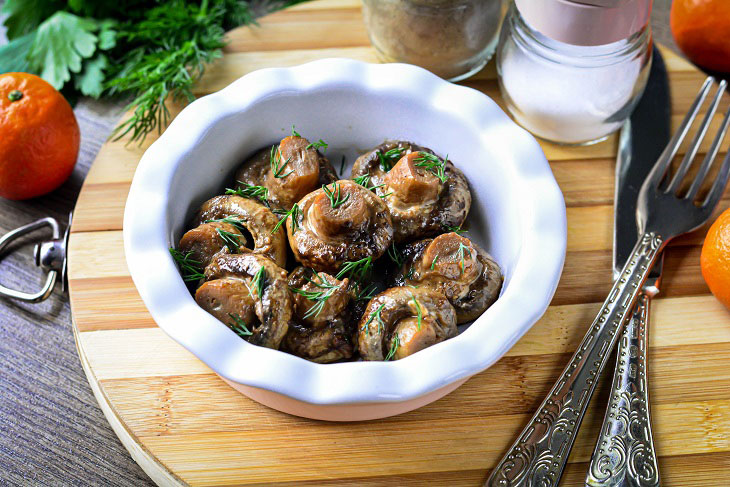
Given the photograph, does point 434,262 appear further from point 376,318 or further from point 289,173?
point 289,173

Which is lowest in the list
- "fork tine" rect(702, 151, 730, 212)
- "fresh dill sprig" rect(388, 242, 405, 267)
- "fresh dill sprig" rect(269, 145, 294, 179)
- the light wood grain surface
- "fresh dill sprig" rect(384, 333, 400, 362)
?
the light wood grain surface

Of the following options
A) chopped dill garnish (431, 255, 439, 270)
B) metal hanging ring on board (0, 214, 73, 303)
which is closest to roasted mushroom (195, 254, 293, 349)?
chopped dill garnish (431, 255, 439, 270)

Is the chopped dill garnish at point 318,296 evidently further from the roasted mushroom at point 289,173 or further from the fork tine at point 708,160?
the fork tine at point 708,160

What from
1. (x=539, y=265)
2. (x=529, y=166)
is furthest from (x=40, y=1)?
(x=539, y=265)

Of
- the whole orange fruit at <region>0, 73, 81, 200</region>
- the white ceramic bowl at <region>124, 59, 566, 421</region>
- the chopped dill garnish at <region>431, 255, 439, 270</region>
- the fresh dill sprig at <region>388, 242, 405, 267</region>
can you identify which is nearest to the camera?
the white ceramic bowl at <region>124, 59, 566, 421</region>

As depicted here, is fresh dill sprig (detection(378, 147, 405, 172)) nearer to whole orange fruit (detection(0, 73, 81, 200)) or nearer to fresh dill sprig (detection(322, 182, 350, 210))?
fresh dill sprig (detection(322, 182, 350, 210))

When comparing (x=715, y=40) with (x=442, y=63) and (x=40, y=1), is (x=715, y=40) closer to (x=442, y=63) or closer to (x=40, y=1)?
(x=442, y=63)
